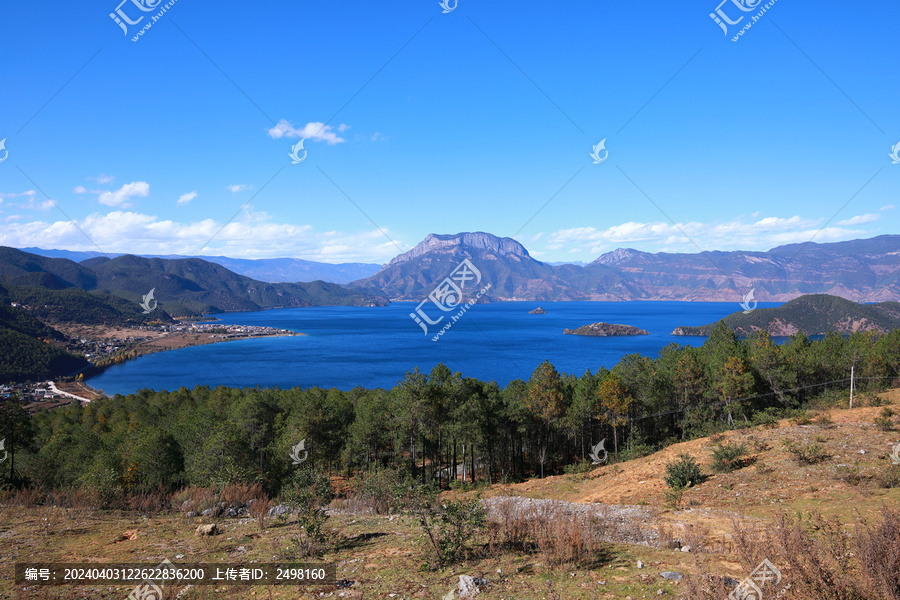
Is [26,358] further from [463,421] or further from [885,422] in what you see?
[885,422]

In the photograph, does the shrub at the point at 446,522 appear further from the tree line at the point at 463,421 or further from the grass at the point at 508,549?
the tree line at the point at 463,421

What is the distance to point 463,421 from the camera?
24.5 m

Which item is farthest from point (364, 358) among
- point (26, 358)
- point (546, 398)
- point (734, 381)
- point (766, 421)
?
point (766, 421)

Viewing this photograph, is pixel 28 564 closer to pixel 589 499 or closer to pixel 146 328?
pixel 589 499

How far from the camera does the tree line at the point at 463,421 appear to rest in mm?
21375

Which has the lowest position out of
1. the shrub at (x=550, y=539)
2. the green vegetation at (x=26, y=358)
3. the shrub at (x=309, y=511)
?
the shrub at (x=550, y=539)

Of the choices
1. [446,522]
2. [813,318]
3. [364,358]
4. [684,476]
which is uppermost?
[446,522]

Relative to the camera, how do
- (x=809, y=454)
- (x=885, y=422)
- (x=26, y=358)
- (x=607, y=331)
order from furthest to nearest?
(x=607, y=331) < (x=26, y=358) < (x=885, y=422) < (x=809, y=454)

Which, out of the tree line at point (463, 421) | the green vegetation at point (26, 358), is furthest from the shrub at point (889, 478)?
the green vegetation at point (26, 358)

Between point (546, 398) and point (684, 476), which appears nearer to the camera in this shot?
point (684, 476)

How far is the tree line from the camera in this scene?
21.4 metres

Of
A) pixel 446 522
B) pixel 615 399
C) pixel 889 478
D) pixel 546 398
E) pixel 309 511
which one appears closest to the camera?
pixel 446 522

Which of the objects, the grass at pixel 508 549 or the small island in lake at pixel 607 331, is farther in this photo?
the small island in lake at pixel 607 331

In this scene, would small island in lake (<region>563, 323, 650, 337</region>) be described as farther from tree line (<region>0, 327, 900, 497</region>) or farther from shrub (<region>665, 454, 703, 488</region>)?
shrub (<region>665, 454, 703, 488</region>)
